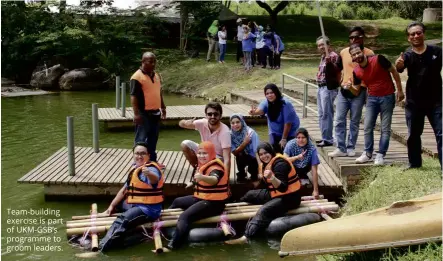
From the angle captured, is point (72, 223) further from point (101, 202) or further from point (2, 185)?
point (2, 185)

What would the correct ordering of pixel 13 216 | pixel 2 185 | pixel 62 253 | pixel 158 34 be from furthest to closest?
pixel 158 34 < pixel 2 185 < pixel 13 216 < pixel 62 253

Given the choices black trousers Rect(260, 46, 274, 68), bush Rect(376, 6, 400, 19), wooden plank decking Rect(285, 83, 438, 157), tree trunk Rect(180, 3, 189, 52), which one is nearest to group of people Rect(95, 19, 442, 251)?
wooden plank decking Rect(285, 83, 438, 157)

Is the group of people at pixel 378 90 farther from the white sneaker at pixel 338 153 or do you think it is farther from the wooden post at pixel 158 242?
the wooden post at pixel 158 242

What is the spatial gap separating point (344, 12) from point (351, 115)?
3733 cm

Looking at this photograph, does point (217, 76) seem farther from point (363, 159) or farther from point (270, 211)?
point (270, 211)

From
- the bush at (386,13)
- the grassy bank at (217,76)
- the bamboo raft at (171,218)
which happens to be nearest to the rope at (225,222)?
the bamboo raft at (171,218)

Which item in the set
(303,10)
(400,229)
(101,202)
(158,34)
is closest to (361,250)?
(400,229)

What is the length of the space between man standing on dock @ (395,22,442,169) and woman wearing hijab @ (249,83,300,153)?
5.29ft

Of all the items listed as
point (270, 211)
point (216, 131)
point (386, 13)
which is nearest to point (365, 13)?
point (386, 13)

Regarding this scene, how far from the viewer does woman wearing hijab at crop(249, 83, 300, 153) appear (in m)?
7.26

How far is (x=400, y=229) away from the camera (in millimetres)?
4492

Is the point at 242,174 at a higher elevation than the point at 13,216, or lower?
higher

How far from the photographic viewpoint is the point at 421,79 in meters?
5.91

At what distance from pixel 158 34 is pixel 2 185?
21.2 meters
